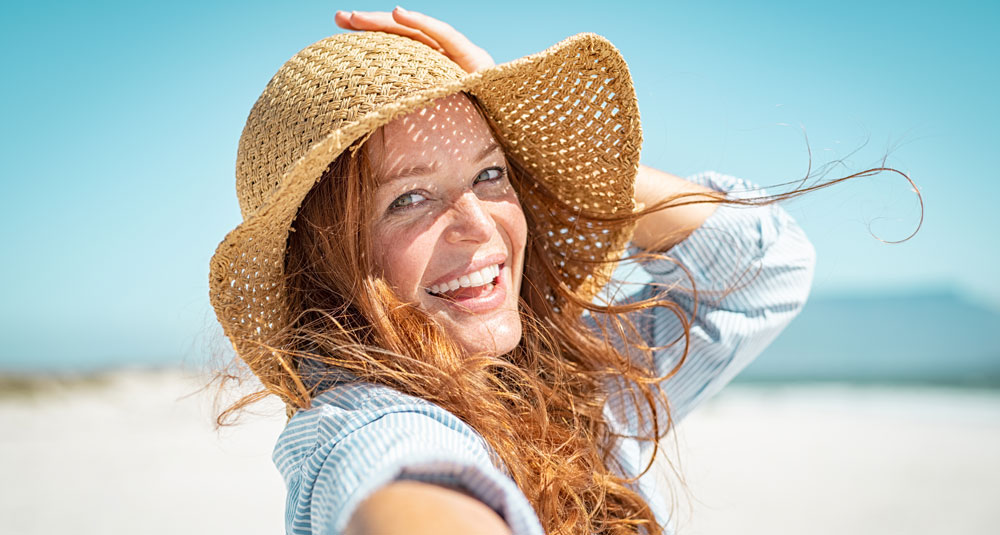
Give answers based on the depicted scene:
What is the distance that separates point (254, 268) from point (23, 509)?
6.12 m

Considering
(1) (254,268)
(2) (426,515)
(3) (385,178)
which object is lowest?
(1) (254,268)

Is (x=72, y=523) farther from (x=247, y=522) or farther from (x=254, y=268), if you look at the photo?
(x=254, y=268)

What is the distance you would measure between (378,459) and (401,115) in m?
0.87

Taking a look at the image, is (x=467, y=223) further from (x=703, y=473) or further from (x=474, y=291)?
(x=703, y=473)

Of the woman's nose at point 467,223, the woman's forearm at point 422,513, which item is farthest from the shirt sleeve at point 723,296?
the woman's forearm at point 422,513

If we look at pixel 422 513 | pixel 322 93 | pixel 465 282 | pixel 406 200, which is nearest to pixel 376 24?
pixel 322 93

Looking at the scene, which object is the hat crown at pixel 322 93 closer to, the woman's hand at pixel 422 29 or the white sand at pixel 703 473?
the woman's hand at pixel 422 29

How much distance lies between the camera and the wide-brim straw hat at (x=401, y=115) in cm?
153

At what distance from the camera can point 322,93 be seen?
5.13ft

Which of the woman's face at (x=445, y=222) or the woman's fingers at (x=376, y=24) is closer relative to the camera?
the woman's face at (x=445, y=222)

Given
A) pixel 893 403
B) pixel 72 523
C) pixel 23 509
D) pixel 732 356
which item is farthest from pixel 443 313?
pixel 893 403

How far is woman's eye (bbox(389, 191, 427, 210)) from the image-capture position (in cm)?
170

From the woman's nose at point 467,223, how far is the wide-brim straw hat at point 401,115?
0.93ft

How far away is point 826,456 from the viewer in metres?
8.04
